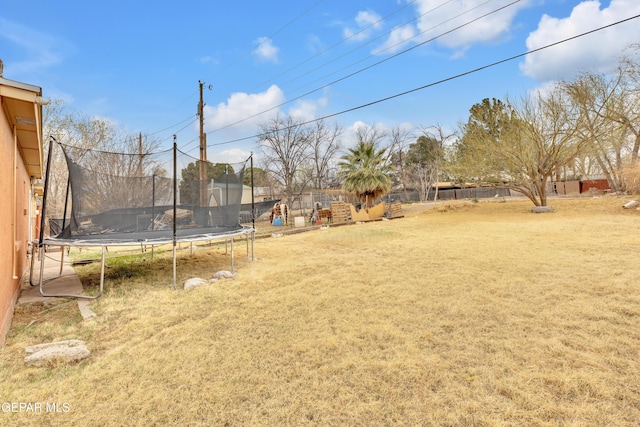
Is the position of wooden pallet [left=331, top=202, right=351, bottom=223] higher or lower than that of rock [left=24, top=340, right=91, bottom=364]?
higher

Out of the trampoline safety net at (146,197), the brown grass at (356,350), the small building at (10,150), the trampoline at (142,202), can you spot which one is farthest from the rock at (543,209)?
the small building at (10,150)

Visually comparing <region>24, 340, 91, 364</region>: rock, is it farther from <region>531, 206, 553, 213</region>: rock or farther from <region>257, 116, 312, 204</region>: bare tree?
<region>257, 116, 312, 204</region>: bare tree

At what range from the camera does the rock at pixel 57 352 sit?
2363mm

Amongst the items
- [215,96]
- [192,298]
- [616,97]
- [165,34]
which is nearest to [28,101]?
[192,298]

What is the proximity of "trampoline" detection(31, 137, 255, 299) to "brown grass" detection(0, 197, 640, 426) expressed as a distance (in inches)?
36.2

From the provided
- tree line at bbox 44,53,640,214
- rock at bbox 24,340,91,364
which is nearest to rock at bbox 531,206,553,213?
tree line at bbox 44,53,640,214

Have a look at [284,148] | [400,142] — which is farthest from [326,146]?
A: [400,142]

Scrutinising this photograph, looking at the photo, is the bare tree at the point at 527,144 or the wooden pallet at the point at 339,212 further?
the wooden pallet at the point at 339,212

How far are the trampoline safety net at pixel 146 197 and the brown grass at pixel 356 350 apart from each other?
111 cm

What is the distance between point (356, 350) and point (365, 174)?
16.1 metres

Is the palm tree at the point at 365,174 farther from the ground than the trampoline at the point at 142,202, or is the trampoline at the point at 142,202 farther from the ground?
the palm tree at the point at 365,174

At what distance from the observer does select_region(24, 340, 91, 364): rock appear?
2363mm

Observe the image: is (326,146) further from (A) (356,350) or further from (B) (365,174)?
(A) (356,350)

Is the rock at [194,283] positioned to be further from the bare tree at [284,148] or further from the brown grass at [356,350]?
the bare tree at [284,148]
